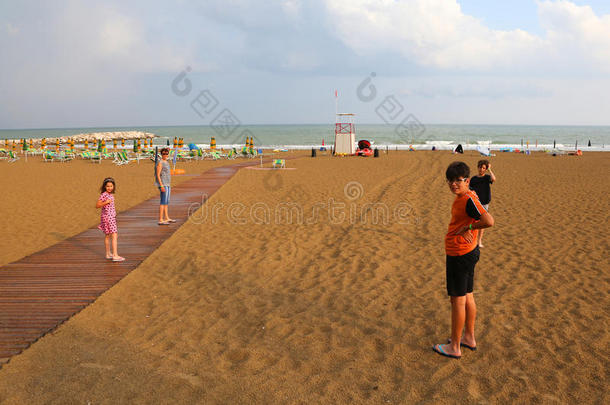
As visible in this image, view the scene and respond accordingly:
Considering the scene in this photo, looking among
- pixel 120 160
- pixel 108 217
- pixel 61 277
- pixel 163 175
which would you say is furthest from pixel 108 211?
pixel 120 160

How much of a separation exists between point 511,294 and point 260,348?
10.7 feet

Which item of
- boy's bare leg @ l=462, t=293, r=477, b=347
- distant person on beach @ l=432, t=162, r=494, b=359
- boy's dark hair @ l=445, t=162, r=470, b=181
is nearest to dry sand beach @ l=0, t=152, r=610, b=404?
boy's bare leg @ l=462, t=293, r=477, b=347

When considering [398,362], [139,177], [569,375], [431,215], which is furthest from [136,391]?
[139,177]

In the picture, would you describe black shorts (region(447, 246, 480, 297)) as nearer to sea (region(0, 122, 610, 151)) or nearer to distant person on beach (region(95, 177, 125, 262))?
distant person on beach (region(95, 177, 125, 262))

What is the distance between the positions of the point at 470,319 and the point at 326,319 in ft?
5.04

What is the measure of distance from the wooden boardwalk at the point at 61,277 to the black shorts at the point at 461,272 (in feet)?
12.9

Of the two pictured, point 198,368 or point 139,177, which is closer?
point 198,368

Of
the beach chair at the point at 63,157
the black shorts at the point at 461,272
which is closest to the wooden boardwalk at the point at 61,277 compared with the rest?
the black shorts at the point at 461,272

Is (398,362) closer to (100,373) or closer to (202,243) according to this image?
(100,373)

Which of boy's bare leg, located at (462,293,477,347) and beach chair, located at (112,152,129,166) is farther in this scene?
beach chair, located at (112,152,129,166)

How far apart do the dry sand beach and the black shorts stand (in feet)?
2.37

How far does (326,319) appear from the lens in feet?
14.3

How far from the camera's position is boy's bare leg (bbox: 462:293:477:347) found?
3432 mm

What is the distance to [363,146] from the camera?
30.0m
